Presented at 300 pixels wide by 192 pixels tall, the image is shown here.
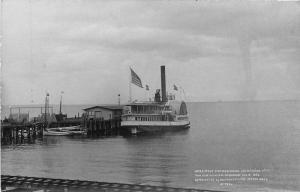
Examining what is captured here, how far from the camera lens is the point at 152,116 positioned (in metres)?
20.6

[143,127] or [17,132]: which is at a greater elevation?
[143,127]

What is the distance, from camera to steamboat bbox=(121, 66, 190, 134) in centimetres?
1938

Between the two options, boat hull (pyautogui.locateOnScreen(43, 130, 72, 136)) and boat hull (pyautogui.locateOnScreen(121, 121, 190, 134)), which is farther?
boat hull (pyautogui.locateOnScreen(43, 130, 72, 136))

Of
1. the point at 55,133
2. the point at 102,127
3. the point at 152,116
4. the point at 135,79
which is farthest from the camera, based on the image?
the point at 55,133

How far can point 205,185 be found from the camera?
699cm

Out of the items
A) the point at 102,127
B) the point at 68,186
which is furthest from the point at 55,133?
the point at 68,186

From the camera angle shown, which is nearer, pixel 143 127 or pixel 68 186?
pixel 68 186

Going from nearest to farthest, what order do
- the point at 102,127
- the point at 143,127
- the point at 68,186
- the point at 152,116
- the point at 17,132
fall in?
the point at 68,186 → the point at 17,132 → the point at 143,127 → the point at 152,116 → the point at 102,127

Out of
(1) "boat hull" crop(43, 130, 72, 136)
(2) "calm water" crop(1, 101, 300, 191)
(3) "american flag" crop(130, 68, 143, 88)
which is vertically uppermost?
(3) "american flag" crop(130, 68, 143, 88)

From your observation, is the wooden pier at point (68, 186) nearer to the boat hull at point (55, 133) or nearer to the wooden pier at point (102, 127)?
the wooden pier at point (102, 127)

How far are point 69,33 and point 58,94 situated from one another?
1.69 meters

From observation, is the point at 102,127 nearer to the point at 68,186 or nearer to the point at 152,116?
the point at 152,116

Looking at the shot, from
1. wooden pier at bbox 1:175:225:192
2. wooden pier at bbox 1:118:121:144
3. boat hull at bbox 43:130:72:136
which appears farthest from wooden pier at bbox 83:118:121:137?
wooden pier at bbox 1:175:225:192

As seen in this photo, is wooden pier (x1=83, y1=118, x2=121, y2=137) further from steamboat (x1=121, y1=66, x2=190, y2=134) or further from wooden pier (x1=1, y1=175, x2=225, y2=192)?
wooden pier (x1=1, y1=175, x2=225, y2=192)
